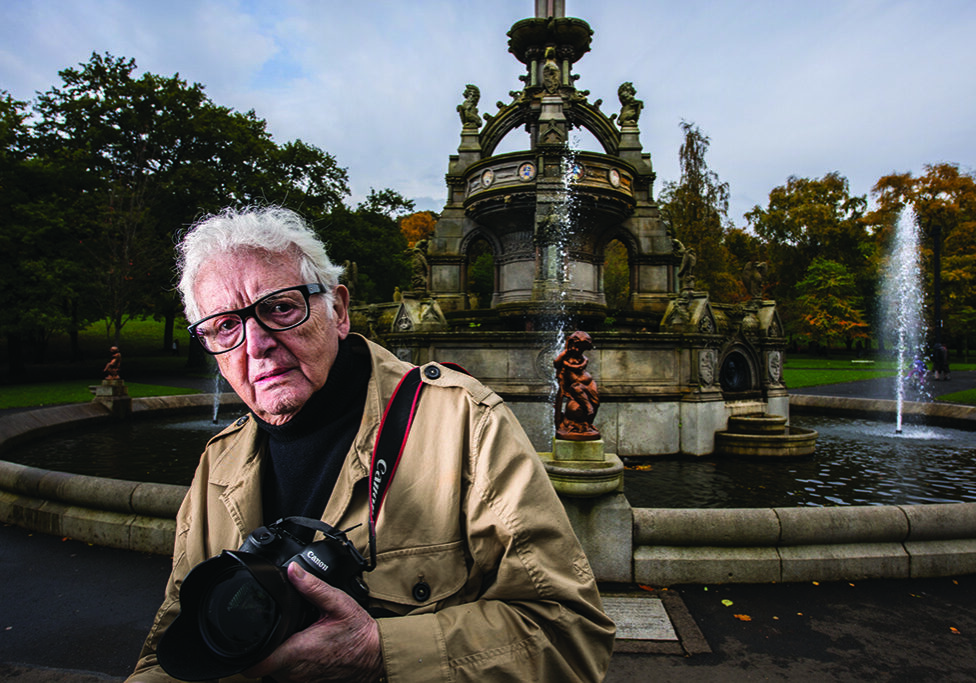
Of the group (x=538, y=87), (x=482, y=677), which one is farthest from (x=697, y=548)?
(x=538, y=87)

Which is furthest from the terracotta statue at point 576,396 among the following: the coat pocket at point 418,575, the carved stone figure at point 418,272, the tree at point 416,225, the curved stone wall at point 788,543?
the tree at point 416,225

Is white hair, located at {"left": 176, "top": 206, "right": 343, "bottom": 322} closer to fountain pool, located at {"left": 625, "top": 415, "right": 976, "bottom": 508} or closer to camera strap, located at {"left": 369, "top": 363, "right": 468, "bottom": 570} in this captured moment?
camera strap, located at {"left": 369, "top": 363, "right": 468, "bottom": 570}

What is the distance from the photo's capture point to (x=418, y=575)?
4.80 feet

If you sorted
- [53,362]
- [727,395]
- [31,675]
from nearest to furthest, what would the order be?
[31,675] < [727,395] < [53,362]

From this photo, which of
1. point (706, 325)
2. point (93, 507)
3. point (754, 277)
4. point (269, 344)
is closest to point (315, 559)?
point (269, 344)

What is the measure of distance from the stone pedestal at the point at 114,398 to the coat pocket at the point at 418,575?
576 inches

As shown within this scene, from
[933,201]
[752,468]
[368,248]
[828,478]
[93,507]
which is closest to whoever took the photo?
[93,507]

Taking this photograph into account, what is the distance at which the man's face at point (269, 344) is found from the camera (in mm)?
1697

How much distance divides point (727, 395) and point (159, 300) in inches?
1048

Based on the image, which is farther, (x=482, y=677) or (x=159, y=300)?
(x=159, y=300)

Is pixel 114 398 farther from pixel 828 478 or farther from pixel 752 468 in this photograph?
pixel 828 478

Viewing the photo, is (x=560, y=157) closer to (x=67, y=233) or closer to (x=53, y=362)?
(x=67, y=233)

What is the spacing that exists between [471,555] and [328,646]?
401 millimetres

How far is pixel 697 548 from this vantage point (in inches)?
187
